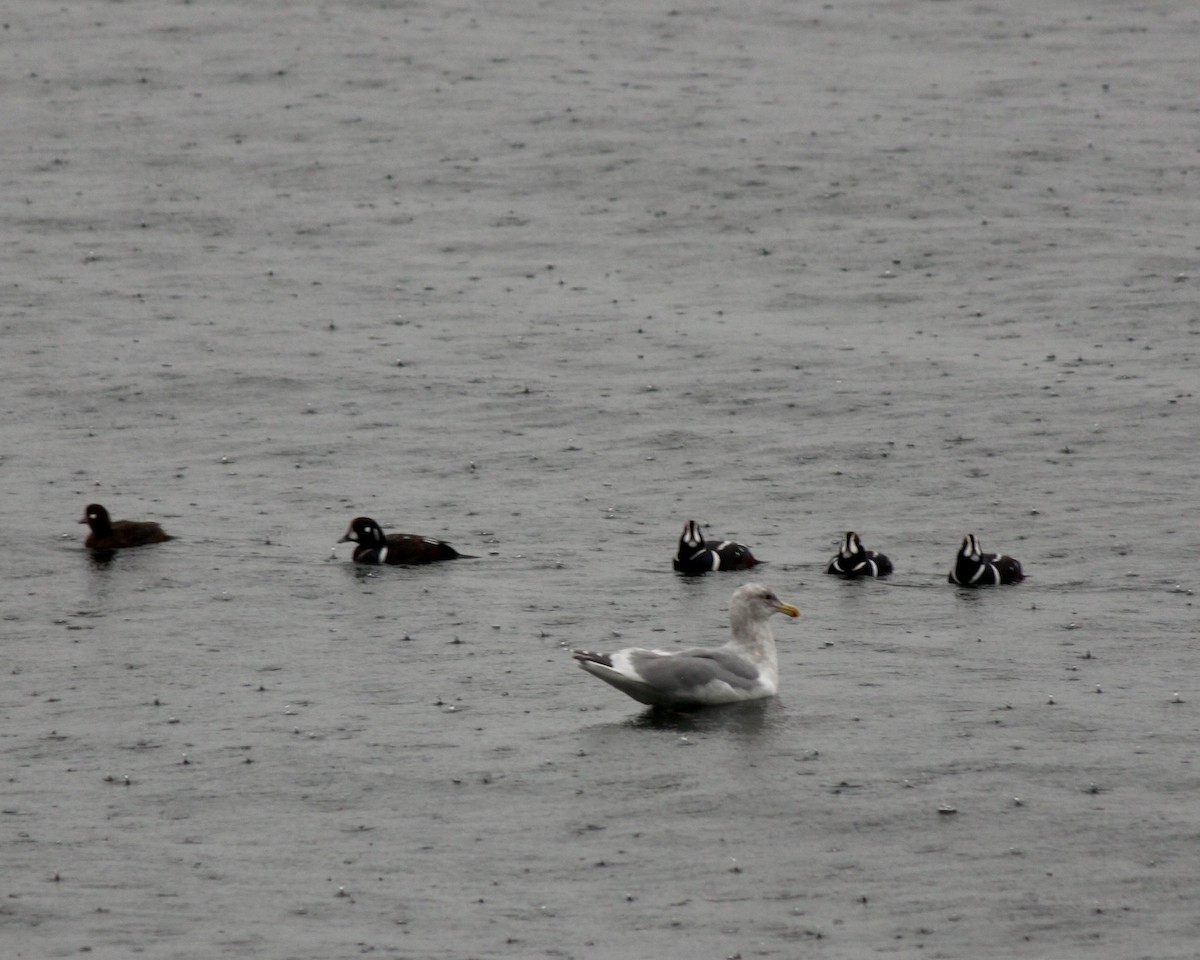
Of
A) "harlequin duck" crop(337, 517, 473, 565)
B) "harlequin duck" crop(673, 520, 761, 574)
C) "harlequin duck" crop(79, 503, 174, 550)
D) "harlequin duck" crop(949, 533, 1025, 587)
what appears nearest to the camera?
"harlequin duck" crop(949, 533, 1025, 587)

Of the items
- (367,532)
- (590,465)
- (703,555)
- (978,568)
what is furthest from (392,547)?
(978,568)

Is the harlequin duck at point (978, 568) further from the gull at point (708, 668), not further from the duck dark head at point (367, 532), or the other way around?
the duck dark head at point (367, 532)

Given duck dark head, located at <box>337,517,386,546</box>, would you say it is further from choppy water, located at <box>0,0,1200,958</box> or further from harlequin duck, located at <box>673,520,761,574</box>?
harlequin duck, located at <box>673,520,761,574</box>

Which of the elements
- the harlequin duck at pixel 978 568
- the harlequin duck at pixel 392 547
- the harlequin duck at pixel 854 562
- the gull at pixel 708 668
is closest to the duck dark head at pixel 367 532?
the harlequin duck at pixel 392 547

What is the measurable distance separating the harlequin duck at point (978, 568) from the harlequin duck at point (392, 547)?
203 inches

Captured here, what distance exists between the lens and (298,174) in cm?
4200

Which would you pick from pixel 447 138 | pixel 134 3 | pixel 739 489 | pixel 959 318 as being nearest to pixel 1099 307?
pixel 959 318

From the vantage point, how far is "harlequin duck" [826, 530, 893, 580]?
67.6ft

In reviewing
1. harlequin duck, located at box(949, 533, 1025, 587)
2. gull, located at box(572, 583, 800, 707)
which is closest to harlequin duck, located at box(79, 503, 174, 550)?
gull, located at box(572, 583, 800, 707)

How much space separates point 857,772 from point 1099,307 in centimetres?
1927

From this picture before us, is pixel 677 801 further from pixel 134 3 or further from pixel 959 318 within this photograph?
pixel 134 3

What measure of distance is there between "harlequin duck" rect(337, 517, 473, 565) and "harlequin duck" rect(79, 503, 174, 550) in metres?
2.19

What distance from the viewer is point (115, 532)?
2195 cm

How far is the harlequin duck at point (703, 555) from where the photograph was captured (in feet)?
68.6
